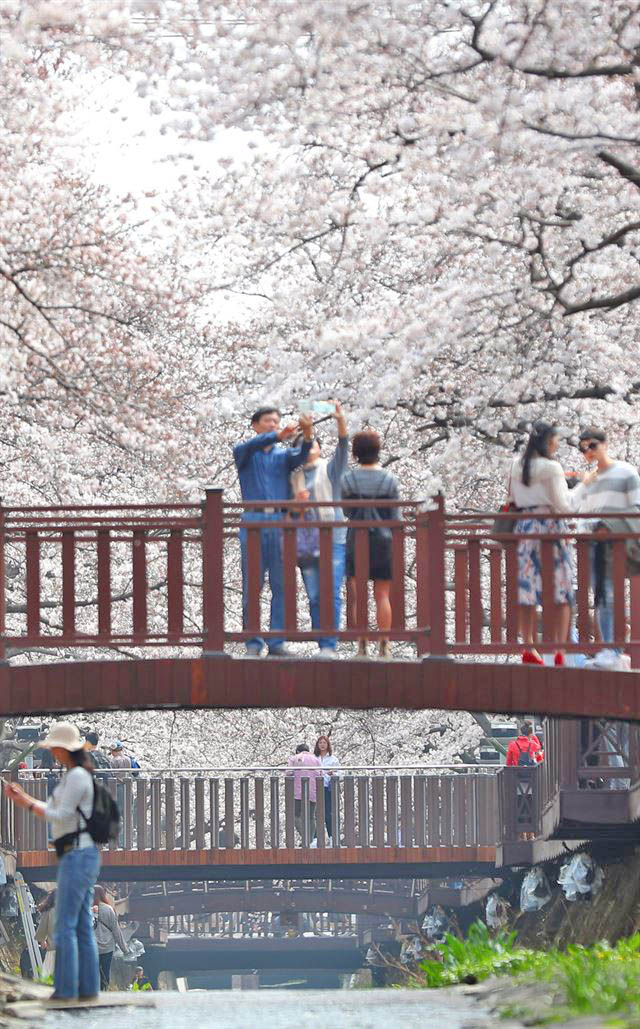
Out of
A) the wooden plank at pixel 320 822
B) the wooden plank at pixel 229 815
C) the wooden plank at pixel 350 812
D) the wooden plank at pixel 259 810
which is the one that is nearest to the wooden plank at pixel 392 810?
the wooden plank at pixel 350 812

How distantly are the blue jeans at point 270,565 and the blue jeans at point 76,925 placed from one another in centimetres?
274

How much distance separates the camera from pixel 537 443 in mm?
13492

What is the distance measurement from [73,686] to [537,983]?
438 centimetres

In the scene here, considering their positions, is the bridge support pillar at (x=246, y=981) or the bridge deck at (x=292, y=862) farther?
the bridge support pillar at (x=246, y=981)

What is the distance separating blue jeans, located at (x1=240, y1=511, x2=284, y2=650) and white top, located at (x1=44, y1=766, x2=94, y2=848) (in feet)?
8.79

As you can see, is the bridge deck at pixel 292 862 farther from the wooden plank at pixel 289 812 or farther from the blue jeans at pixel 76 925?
the blue jeans at pixel 76 925

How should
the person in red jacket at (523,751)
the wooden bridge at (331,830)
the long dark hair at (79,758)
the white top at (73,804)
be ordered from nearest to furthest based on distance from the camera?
the white top at (73,804) → the long dark hair at (79,758) → the wooden bridge at (331,830) → the person in red jacket at (523,751)

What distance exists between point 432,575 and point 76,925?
3794mm

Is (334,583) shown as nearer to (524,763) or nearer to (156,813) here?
(156,813)

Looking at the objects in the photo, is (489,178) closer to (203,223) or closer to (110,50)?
(110,50)

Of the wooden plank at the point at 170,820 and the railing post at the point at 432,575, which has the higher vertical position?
the railing post at the point at 432,575

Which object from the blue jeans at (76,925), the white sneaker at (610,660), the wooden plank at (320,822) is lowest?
the wooden plank at (320,822)

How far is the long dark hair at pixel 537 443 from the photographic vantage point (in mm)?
13453

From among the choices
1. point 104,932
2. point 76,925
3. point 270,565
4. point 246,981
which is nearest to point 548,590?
point 270,565
